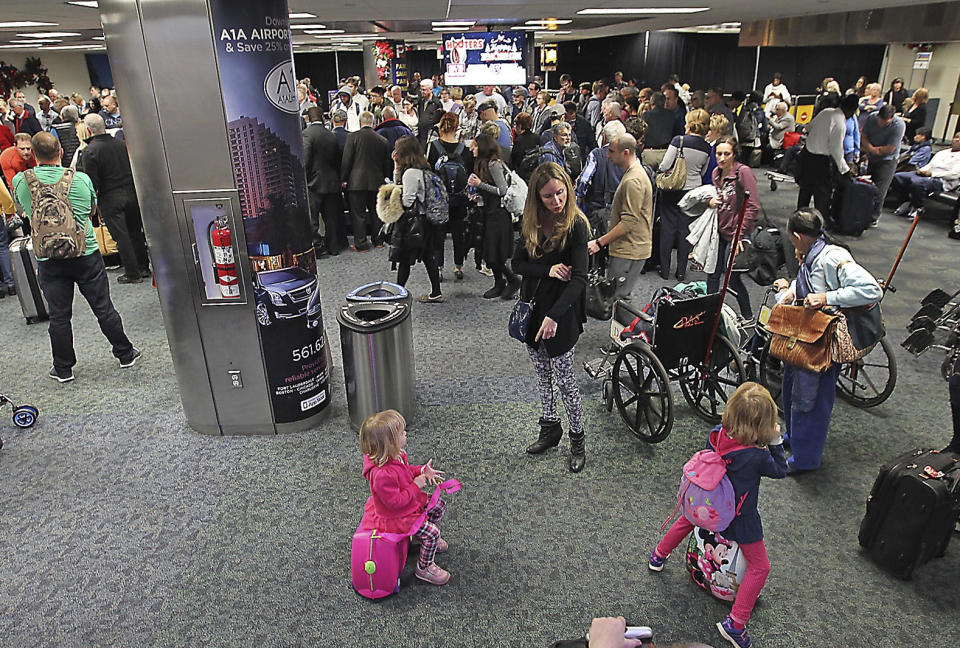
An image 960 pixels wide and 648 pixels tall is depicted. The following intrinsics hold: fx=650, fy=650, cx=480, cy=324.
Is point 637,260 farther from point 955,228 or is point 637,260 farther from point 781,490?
point 955,228

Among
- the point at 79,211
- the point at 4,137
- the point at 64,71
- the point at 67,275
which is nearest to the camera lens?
the point at 79,211

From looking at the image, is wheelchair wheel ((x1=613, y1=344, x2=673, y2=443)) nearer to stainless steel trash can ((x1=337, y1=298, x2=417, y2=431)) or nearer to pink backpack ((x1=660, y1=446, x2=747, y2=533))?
pink backpack ((x1=660, y1=446, x2=747, y2=533))

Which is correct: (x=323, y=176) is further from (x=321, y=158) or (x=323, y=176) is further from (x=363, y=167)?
(x=363, y=167)

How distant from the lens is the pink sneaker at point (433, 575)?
10.0ft

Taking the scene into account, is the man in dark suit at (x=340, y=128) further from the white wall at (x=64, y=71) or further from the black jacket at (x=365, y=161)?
the white wall at (x=64, y=71)

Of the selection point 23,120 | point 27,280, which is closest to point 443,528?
point 27,280

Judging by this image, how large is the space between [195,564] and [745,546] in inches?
102

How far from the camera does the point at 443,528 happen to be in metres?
3.45

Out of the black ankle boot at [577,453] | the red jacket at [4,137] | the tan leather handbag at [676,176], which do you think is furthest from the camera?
the red jacket at [4,137]

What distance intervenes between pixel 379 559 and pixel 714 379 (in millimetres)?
2414

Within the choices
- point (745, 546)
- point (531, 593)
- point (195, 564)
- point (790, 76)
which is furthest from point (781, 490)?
point (790, 76)

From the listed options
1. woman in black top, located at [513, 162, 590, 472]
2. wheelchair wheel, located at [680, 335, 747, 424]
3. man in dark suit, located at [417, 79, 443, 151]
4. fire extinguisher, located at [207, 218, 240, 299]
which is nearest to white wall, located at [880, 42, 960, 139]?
man in dark suit, located at [417, 79, 443, 151]

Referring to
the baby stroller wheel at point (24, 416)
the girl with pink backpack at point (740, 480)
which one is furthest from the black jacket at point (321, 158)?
the girl with pink backpack at point (740, 480)

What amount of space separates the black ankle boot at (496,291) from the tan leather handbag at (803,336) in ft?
11.0
